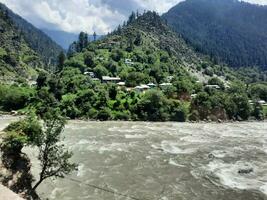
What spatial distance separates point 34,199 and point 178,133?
4488 centimetres

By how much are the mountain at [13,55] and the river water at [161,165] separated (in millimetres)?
83207

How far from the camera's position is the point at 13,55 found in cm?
15975

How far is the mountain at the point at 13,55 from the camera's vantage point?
150 meters

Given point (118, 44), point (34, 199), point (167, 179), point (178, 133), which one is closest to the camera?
point (34, 199)

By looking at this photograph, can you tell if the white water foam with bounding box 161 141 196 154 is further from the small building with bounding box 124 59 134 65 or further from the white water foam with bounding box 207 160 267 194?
the small building with bounding box 124 59 134 65

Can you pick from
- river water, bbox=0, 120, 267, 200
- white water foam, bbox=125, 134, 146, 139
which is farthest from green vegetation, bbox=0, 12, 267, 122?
white water foam, bbox=125, 134, 146, 139

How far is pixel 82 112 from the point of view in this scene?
91.6 m

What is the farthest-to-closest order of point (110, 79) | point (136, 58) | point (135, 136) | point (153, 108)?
point (136, 58)
point (110, 79)
point (153, 108)
point (135, 136)

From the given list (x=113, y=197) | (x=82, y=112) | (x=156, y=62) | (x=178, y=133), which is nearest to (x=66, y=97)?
(x=82, y=112)

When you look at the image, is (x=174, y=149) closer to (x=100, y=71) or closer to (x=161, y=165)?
(x=161, y=165)

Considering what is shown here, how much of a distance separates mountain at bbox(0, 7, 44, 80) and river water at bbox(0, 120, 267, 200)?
8321 cm

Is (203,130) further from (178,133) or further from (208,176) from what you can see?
(208,176)

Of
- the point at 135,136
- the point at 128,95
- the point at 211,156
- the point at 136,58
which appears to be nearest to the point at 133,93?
the point at 128,95

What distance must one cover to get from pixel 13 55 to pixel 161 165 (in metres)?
127
